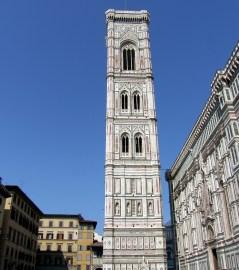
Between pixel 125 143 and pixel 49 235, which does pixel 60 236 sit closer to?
pixel 49 235

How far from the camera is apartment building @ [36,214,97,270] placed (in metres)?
60.8

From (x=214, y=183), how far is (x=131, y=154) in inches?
671

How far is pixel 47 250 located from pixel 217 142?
48.2m

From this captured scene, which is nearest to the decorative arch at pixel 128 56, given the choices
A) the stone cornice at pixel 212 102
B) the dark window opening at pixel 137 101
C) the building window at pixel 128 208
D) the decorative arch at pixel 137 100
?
the decorative arch at pixel 137 100

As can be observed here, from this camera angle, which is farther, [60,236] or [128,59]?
[60,236]

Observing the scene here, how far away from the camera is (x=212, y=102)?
2773cm

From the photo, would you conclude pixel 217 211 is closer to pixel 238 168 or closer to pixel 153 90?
pixel 238 168

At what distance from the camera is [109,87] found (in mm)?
47312

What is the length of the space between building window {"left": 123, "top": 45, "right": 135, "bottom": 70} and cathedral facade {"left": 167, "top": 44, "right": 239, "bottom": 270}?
1903 centimetres

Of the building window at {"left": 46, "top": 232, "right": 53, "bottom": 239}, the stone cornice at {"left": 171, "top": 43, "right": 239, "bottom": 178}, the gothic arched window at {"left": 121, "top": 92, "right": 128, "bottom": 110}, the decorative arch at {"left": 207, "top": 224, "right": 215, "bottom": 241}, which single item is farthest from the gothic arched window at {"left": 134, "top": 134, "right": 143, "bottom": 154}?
the building window at {"left": 46, "top": 232, "right": 53, "bottom": 239}

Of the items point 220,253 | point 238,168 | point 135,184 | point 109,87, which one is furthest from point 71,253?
point 238,168

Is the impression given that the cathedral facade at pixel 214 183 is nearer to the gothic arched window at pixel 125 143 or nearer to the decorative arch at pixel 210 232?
the decorative arch at pixel 210 232

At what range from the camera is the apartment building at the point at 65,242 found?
60750 millimetres

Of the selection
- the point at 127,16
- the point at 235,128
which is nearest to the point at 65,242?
the point at 127,16
